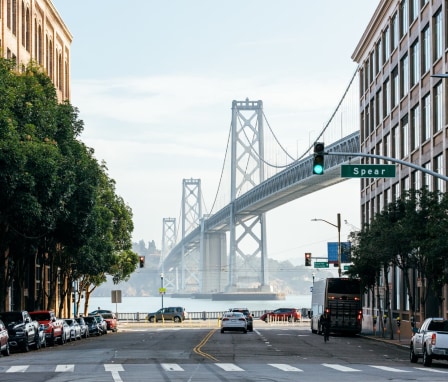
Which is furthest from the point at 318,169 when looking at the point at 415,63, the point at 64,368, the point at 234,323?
the point at 234,323

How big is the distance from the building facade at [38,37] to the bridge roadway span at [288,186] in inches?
855

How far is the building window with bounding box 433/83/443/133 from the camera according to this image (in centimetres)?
5647

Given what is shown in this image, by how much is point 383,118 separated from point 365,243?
2168 cm

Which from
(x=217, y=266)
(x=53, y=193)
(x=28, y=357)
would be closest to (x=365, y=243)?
(x=53, y=193)

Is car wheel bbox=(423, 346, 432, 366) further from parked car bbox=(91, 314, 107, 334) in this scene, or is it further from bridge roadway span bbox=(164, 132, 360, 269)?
parked car bbox=(91, 314, 107, 334)

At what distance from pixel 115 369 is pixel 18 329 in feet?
47.8

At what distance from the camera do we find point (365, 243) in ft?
186

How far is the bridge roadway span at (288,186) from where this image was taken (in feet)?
297

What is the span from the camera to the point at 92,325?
2739 inches

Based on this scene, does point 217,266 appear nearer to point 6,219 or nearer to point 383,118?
point 383,118

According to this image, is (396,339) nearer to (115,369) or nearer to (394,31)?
(394,31)

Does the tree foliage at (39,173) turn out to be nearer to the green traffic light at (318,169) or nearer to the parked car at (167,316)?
the green traffic light at (318,169)

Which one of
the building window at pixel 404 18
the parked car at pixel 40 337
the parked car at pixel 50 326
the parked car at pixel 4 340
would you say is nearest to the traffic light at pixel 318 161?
the parked car at pixel 4 340

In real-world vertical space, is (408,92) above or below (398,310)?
above
